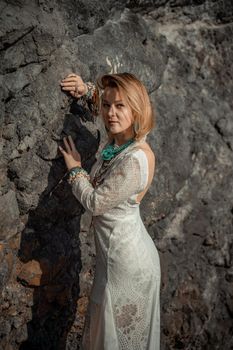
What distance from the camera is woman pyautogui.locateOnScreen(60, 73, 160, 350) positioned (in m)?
2.68

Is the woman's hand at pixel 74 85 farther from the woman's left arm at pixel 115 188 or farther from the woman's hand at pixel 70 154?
the woman's left arm at pixel 115 188

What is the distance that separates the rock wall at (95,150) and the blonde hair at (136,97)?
474 mm

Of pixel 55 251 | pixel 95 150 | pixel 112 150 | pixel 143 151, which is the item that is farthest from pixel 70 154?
pixel 55 251

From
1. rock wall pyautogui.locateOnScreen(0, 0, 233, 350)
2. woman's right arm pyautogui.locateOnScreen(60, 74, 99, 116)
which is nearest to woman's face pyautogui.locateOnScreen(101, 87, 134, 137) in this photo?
woman's right arm pyautogui.locateOnScreen(60, 74, 99, 116)

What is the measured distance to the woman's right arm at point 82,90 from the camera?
298cm

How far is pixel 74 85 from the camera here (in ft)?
9.82

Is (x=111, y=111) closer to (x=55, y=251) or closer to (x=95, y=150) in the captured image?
(x=95, y=150)

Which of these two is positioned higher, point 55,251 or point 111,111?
point 111,111

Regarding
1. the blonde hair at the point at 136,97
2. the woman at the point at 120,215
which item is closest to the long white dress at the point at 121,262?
the woman at the point at 120,215

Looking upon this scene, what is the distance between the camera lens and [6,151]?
292cm

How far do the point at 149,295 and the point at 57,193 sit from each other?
2.93 ft

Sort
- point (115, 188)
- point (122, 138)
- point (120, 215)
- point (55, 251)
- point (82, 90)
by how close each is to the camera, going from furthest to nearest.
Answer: point (55, 251) < point (82, 90) < point (122, 138) < point (120, 215) < point (115, 188)

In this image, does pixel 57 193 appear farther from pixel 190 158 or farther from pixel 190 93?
pixel 190 93

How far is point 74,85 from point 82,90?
6 centimetres
